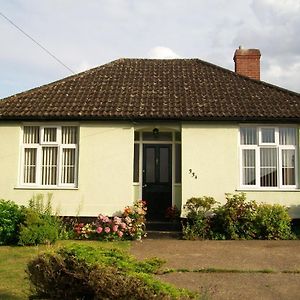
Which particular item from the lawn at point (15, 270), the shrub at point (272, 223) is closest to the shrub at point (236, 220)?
the shrub at point (272, 223)

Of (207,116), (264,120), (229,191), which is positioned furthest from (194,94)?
(229,191)

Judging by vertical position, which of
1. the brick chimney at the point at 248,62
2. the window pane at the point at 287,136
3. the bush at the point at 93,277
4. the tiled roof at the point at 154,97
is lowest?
the bush at the point at 93,277

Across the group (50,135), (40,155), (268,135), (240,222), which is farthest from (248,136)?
(40,155)

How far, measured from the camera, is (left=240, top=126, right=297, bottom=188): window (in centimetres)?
1362

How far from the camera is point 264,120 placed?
13.4 meters

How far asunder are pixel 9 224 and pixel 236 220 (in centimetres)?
643

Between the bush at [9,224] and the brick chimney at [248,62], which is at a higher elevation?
the brick chimney at [248,62]

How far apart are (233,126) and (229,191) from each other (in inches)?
80.4

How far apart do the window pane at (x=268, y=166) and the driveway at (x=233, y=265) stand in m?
2.23

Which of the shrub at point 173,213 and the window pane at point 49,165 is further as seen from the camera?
the window pane at point 49,165

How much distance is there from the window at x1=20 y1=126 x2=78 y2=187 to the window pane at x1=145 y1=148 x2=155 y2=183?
2.40 metres

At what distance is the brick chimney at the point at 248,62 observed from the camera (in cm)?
1720

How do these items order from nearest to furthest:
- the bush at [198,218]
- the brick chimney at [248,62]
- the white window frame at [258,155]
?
the bush at [198,218]
the white window frame at [258,155]
the brick chimney at [248,62]

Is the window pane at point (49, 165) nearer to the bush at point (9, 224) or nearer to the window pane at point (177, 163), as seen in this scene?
the bush at point (9, 224)
